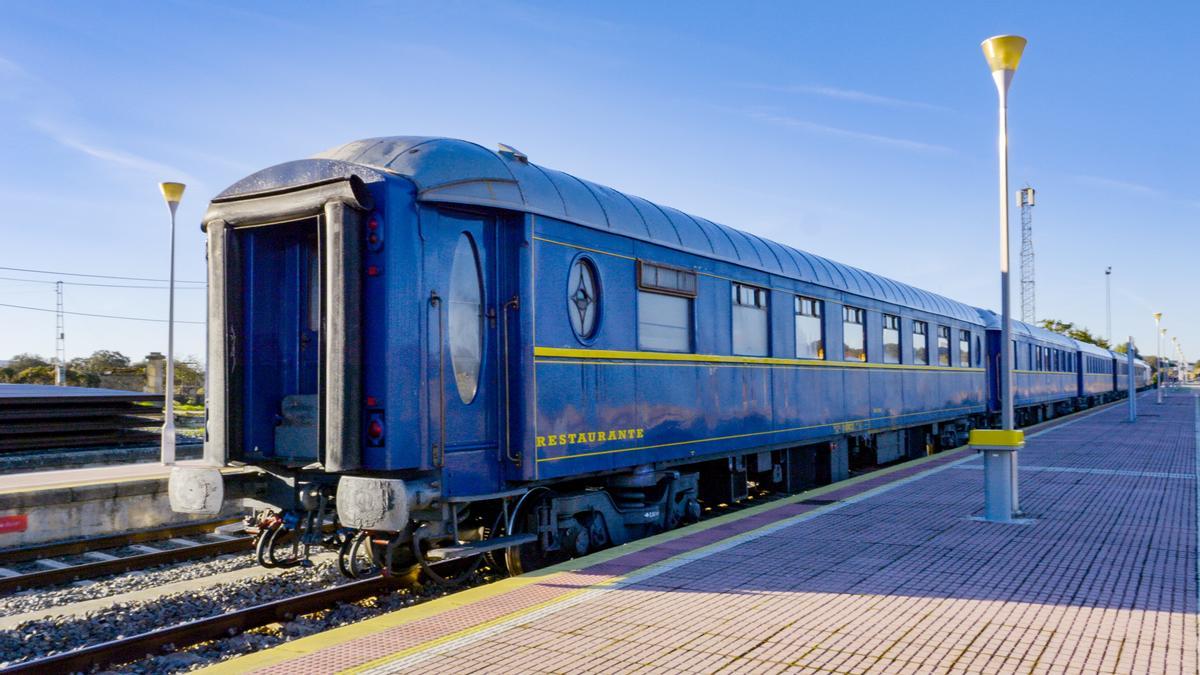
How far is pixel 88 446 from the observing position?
61.2ft

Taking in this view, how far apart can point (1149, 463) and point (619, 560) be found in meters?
12.1

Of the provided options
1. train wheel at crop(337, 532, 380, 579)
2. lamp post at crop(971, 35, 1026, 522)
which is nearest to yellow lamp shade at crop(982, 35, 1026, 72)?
lamp post at crop(971, 35, 1026, 522)

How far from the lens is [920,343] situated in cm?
1753

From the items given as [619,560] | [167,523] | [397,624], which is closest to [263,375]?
[397,624]

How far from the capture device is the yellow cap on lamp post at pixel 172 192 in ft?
56.4

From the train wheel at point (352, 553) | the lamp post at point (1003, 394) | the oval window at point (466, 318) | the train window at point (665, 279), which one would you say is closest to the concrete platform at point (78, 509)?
the train wheel at point (352, 553)

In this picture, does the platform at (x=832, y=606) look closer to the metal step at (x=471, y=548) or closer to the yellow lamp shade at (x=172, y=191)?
the metal step at (x=471, y=548)

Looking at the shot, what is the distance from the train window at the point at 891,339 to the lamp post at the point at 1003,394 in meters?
5.41

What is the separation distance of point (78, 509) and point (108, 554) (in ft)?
3.86

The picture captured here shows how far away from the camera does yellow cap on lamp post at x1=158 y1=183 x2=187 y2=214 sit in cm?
1719

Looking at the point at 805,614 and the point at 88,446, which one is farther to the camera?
the point at 88,446

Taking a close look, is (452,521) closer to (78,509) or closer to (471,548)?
(471,548)

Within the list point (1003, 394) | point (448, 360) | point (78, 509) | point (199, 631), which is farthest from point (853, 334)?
point (78, 509)

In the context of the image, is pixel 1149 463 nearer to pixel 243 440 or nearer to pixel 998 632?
pixel 998 632
